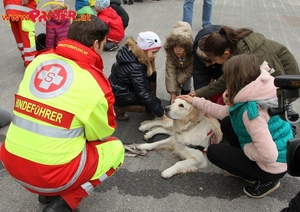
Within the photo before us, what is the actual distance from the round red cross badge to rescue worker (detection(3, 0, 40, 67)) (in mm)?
3238

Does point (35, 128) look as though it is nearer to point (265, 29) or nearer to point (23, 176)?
point (23, 176)

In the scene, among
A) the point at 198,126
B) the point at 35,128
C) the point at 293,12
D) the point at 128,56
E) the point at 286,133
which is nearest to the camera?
the point at 35,128

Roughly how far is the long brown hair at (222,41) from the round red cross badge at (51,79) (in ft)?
5.09

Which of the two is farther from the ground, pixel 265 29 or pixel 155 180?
pixel 155 180

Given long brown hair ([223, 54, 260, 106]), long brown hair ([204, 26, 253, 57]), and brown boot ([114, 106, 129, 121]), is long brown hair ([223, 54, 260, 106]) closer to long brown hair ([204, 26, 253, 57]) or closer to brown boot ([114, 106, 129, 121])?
long brown hair ([204, 26, 253, 57])

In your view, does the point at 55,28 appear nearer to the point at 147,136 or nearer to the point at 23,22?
the point at 23,22

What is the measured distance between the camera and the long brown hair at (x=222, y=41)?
2986mm

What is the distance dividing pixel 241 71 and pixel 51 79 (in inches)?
54.5

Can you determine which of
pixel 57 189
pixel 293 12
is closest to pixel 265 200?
pixel 57 189

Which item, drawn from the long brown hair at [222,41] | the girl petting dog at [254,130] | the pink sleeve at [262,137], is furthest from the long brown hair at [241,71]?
the long brown hair at [222,41]

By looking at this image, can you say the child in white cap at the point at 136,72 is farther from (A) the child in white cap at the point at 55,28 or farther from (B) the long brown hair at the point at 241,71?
(A) the child in white cap at the point at 55,28

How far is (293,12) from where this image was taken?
10.3 m

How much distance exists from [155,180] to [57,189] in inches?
43.3

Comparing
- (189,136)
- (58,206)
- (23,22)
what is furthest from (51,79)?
Result: (23,22)
